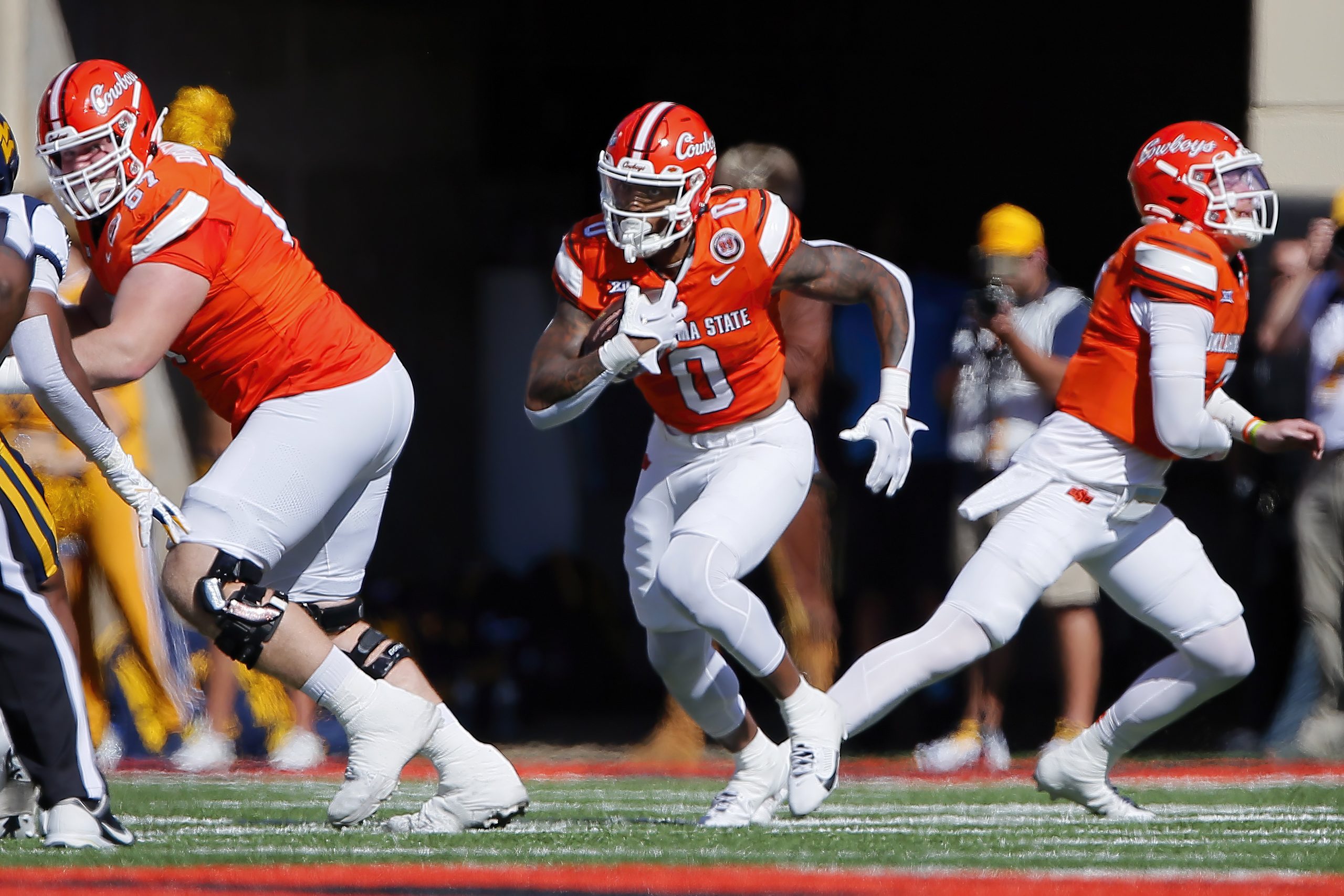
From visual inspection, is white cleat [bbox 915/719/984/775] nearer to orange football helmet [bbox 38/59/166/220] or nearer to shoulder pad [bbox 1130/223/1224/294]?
shoulder pad [bbox 1130/223/1224/294]

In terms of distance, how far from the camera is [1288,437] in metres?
4.79

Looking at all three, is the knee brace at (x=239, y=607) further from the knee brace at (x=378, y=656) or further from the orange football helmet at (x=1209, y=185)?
the orange football helmet at (x=1209, y=185)

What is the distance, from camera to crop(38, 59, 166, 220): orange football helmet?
4211mm

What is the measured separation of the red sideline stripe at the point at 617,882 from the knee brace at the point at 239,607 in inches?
19.8

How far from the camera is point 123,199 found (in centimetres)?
423

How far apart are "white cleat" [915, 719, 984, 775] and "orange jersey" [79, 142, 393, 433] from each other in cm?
302

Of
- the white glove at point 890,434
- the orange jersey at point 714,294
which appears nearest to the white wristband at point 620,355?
the orange jersey at point 714,294

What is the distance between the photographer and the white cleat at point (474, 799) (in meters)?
4.38

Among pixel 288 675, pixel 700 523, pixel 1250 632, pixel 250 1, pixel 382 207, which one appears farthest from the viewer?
pixel 382 207

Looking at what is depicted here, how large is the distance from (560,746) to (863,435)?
3604 millimetres

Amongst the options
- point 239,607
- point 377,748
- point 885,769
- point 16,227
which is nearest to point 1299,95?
point 885,769

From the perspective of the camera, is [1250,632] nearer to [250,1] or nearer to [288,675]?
[288,675]

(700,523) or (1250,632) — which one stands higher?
(700,523)

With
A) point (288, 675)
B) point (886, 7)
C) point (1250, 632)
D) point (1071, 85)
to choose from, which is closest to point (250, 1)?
point (886, 7)
